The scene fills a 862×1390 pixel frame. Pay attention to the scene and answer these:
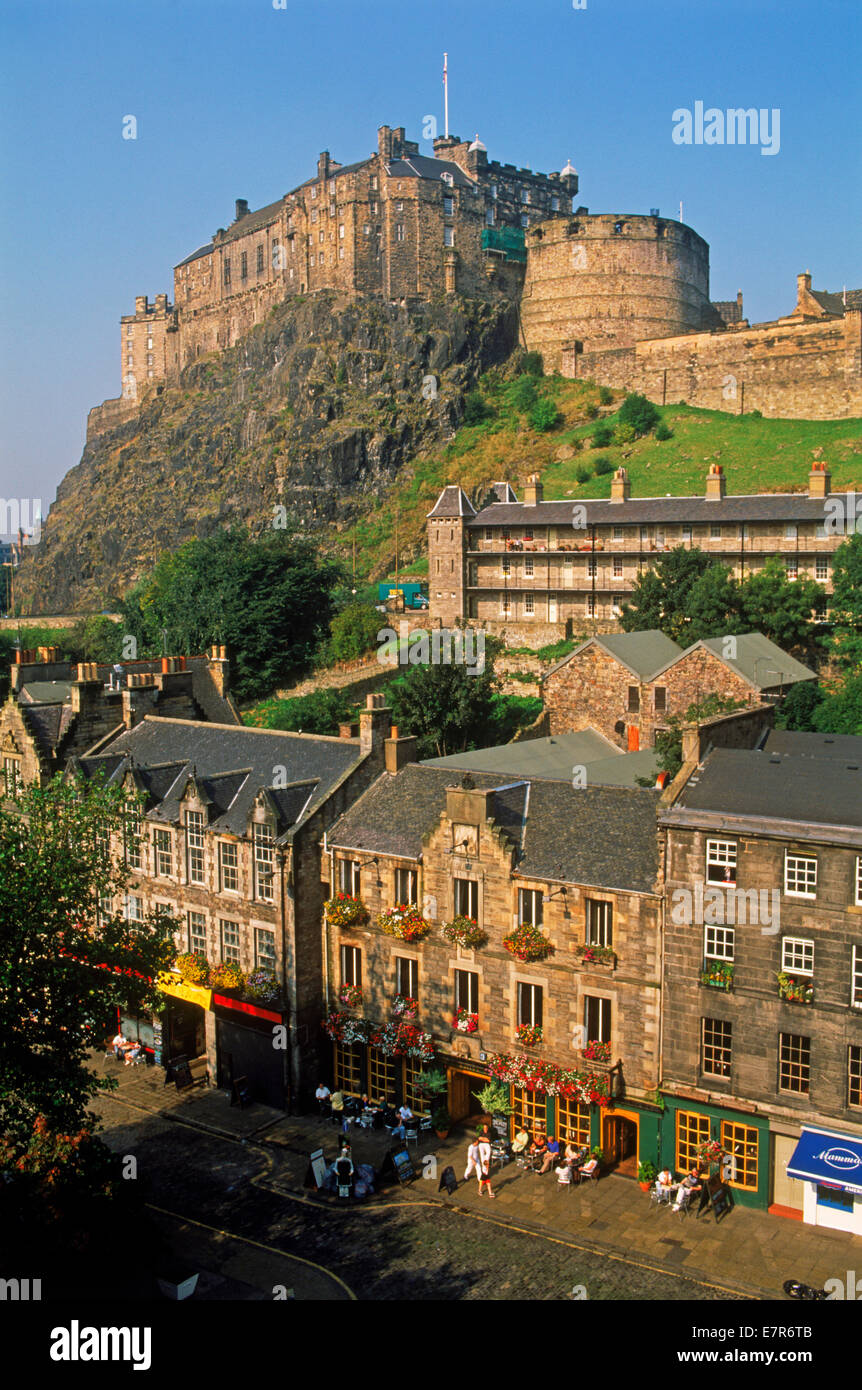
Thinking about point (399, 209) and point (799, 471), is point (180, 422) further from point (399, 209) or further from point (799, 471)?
point (799, 471)

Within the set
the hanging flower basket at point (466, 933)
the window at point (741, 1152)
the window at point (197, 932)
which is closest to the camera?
the window at point (741, 1152)

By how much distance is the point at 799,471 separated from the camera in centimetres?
7888

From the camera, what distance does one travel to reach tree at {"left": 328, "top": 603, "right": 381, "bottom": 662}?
2579 inches

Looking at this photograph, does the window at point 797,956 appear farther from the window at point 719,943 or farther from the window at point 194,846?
the window at point 194,846

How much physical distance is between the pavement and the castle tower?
43.7 metres

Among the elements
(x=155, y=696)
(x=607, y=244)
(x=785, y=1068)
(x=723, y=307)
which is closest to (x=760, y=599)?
(x=155, y=696)

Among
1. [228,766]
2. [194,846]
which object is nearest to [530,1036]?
[194,846]

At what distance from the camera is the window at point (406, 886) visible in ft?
87.0

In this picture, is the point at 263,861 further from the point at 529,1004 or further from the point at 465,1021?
the point at 529,1004

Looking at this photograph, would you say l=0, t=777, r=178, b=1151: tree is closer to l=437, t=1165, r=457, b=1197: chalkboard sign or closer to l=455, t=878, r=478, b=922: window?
l=455, t=878, r=478, b=922: window

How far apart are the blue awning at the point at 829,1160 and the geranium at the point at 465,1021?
23.6 feet

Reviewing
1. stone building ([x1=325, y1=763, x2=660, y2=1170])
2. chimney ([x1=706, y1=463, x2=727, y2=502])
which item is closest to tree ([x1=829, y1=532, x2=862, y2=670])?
chimney ([x1=706, y1=463, x2=727, y2=502])

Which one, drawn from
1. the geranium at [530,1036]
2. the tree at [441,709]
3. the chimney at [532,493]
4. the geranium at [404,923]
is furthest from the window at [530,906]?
the chimney at [532,493]
